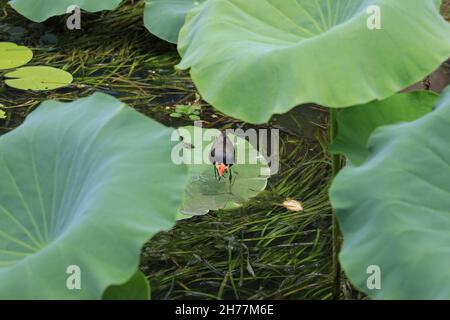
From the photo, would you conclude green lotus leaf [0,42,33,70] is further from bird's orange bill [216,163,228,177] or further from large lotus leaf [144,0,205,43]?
bird's orange bill [216,163,228,177]

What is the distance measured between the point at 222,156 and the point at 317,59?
0.79 m

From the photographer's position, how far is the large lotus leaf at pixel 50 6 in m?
3.53

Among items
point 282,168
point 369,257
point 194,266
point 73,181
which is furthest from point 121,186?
point 282,168

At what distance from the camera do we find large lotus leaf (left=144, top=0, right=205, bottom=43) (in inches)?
136

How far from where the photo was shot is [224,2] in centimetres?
231

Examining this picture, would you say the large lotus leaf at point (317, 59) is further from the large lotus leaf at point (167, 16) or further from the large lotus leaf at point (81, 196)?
the large lotus leaf at point (167, 16)

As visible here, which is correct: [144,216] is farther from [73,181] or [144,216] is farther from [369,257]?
[369,257]

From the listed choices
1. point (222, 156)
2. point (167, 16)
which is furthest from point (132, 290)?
point (167, 16)

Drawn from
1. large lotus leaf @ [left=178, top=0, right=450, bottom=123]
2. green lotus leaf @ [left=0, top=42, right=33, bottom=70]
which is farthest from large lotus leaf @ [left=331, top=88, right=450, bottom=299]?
green lotus leaf @ [left=0, top=42, right=33, bottom=70]

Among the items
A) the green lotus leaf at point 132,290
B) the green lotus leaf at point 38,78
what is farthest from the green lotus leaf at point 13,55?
the green lotus leaf at point 132,290

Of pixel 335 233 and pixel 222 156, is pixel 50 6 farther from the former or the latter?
pixel 335 233

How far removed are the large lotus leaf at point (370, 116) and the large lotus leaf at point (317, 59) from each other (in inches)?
7.2
